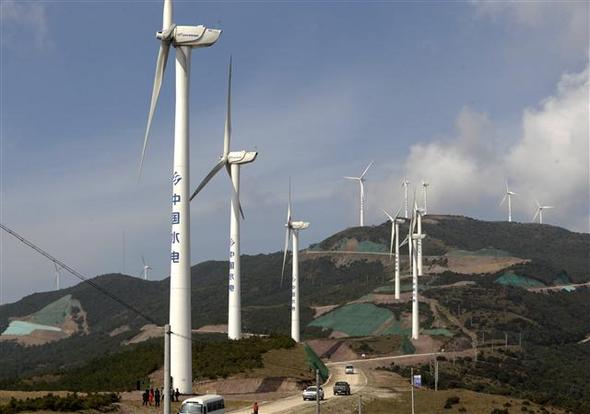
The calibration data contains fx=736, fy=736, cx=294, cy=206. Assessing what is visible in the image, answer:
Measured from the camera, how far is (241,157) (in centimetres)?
10225

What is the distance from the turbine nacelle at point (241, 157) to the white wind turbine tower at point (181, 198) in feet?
107

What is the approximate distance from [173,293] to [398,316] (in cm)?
13175

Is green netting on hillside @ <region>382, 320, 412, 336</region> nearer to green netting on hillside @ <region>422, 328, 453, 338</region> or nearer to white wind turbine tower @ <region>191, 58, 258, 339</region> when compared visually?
green netting on hillside @ <region>422, 328, 453, 338</region>

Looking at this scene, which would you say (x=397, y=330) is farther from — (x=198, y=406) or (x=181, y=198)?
(x=198, y=406)

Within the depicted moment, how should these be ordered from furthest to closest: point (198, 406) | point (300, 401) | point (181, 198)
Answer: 1. point (300, 401)
2. point (181, 198)
3. point (198, 406)

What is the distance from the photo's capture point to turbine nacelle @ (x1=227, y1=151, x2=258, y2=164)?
336ft

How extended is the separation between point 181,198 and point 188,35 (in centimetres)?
1563

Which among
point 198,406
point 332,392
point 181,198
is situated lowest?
point 332,392

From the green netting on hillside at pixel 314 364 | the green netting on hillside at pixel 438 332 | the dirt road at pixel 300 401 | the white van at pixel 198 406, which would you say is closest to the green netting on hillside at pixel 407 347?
the green netting on hillside at pixel 438 332

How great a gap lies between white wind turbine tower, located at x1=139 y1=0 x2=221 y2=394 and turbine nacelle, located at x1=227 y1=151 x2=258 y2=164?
32.5 metres

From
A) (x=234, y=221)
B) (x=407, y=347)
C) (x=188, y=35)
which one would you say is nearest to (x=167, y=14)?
(x=188, y=35)

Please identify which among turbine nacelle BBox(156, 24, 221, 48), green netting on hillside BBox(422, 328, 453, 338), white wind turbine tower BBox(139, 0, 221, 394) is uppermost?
turbine nacelle BBox(156, 24, 221, 48)

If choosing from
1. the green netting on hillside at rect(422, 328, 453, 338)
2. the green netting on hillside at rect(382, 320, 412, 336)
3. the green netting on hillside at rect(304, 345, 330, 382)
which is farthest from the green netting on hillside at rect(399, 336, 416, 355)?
the green netting on hillside at rect(304, 345, 330, 382)

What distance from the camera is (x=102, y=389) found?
79875 mm
